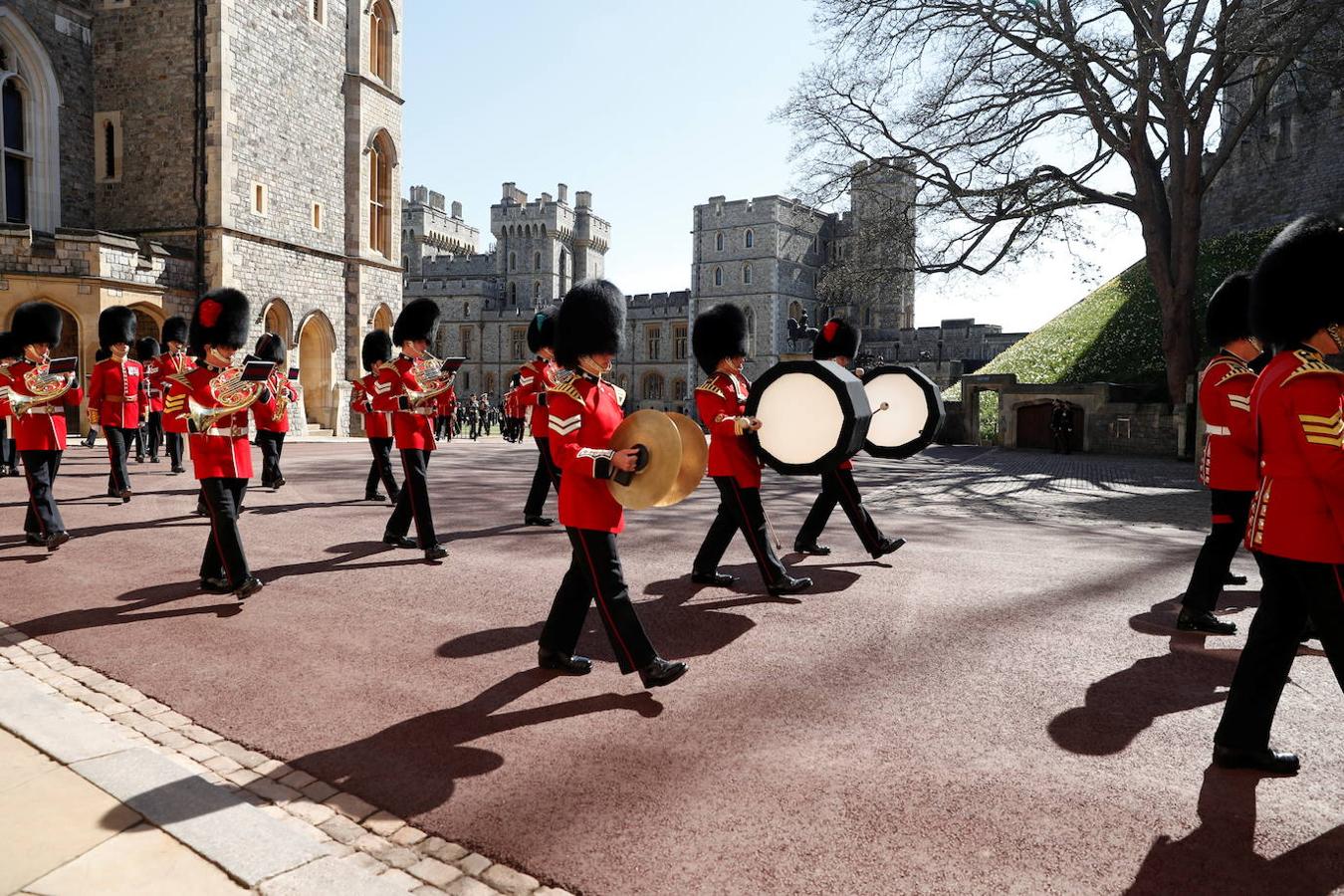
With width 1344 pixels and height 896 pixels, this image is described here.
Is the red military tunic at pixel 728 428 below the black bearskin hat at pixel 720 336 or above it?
below

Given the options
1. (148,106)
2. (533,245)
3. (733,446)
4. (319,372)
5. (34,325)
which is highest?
(533,245)

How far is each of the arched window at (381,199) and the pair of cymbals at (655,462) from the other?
22180 millimetres

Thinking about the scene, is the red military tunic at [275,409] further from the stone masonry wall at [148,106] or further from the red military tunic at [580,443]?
the stone masonry wall at [148,106]

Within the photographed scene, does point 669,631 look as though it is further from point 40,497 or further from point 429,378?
A: point 40,497

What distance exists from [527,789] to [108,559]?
5.14 metres

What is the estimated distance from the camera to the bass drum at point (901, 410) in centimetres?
586

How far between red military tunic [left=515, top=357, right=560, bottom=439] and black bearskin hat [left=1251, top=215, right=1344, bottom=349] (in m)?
5.80

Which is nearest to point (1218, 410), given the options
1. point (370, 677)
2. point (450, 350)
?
point (370, 677)

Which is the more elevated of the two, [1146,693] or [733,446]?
[733,446]

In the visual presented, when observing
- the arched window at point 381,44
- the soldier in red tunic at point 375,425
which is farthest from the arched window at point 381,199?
the soldier in red tunic at point 375,425

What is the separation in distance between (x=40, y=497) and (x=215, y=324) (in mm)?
2582

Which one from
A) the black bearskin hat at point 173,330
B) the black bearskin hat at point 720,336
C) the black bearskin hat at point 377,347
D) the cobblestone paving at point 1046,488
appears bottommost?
the cobblestone paving at point 1046,488

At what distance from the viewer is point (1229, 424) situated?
479cm

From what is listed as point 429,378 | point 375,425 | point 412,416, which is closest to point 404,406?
point 412,416
